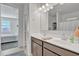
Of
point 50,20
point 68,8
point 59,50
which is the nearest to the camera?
point 59,50

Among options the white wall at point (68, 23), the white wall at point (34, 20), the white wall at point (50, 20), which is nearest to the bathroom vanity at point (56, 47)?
the white wall at point (34, 20)

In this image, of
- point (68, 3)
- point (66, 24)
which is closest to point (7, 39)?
point (66, 24)

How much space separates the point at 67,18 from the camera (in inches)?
77.3

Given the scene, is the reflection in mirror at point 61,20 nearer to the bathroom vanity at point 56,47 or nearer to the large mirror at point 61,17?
the large mirror at point 61,17

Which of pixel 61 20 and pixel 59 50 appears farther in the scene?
pixel 61 20

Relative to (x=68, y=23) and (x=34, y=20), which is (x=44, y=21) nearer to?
(x=34, y=20)

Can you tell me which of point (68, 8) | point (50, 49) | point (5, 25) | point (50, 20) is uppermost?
point (68, 8)

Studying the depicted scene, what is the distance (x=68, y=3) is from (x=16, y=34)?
1.19 m

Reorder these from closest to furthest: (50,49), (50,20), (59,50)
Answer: (59,50), (50,49), (50,20)

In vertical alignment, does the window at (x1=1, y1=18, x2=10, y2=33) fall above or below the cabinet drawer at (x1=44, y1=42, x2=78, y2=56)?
above

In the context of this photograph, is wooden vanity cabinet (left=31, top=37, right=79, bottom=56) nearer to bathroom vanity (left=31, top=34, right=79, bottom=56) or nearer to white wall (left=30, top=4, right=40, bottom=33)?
bathroom vanity (left=31, top=34, right=79, bottom=56)

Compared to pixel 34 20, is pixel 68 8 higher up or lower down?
higher up

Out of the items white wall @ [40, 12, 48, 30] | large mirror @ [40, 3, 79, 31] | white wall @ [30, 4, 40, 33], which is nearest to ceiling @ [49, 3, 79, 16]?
large mirror @ [40, 3, 79, 31]

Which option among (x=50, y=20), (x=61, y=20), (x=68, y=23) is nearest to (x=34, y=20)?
(x=50, y=20)
